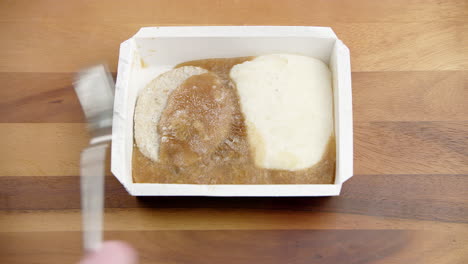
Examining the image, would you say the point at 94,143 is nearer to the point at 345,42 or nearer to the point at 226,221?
the point at 226,221

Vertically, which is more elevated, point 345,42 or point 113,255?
point 345,42

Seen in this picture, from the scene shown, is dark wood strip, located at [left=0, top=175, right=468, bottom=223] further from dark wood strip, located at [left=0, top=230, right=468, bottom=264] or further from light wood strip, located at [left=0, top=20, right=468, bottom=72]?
light wood strip, located at [left=0, top=20, right=468, bottom=72]

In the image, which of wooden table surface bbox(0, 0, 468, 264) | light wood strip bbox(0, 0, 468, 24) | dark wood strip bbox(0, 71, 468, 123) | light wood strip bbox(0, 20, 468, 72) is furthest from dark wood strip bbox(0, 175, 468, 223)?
light wood strip bbox(0, 0, 468, 24)

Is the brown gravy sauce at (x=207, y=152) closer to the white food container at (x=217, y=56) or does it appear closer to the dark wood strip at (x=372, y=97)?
the white food container at (x=217, y=56)

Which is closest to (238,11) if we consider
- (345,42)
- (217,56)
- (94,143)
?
(217,56)

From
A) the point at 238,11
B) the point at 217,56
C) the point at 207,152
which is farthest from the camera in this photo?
the point at 238,11

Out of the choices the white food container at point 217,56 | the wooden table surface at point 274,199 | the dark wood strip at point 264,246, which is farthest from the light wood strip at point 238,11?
the dark wood strip at point 264,246
